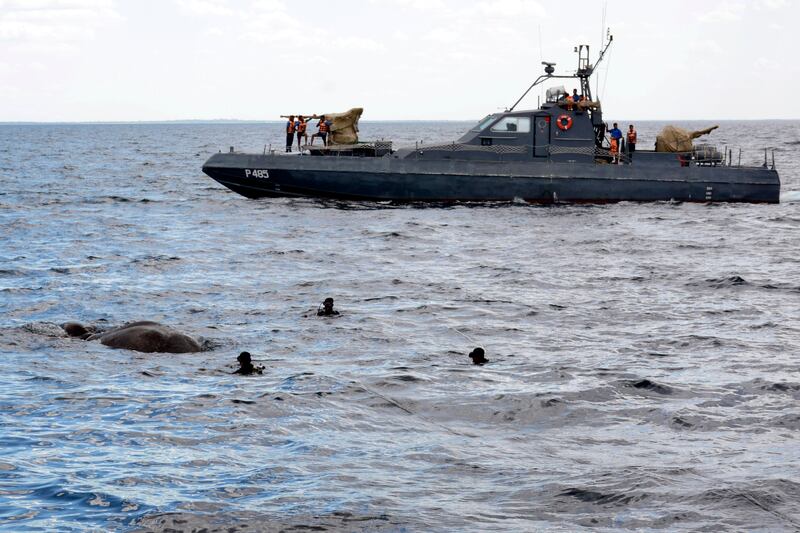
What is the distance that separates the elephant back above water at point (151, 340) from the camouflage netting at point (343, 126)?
78.4 ft

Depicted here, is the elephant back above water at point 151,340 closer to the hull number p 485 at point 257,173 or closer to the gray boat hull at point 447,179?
the gray boat hull at point 447,179

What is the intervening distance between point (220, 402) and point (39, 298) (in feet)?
32.0

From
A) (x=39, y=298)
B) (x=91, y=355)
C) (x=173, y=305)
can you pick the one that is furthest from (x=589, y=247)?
(x=91, y=355)

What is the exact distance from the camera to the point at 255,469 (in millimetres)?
11578

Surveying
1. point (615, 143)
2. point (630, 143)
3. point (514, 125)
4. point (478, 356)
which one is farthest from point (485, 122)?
point (478, 356)

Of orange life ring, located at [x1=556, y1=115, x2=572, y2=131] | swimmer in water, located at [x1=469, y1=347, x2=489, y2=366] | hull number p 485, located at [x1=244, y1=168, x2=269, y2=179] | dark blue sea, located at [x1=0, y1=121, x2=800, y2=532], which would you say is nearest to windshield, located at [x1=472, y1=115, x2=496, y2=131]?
orange life ring, located at [x1=556, y1=115, x2=572, y2=131]

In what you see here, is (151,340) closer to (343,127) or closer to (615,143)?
(343,127)

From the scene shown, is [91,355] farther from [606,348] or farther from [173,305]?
[606,348]

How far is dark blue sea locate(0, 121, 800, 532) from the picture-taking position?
10.6m

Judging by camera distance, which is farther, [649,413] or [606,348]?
[606,348]

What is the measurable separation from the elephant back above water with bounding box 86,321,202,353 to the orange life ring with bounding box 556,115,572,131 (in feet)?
82.4

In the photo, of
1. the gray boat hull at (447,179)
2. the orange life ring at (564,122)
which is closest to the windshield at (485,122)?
the gray boat hull at (447,179)

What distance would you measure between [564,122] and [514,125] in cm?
197

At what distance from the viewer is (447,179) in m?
39.2
